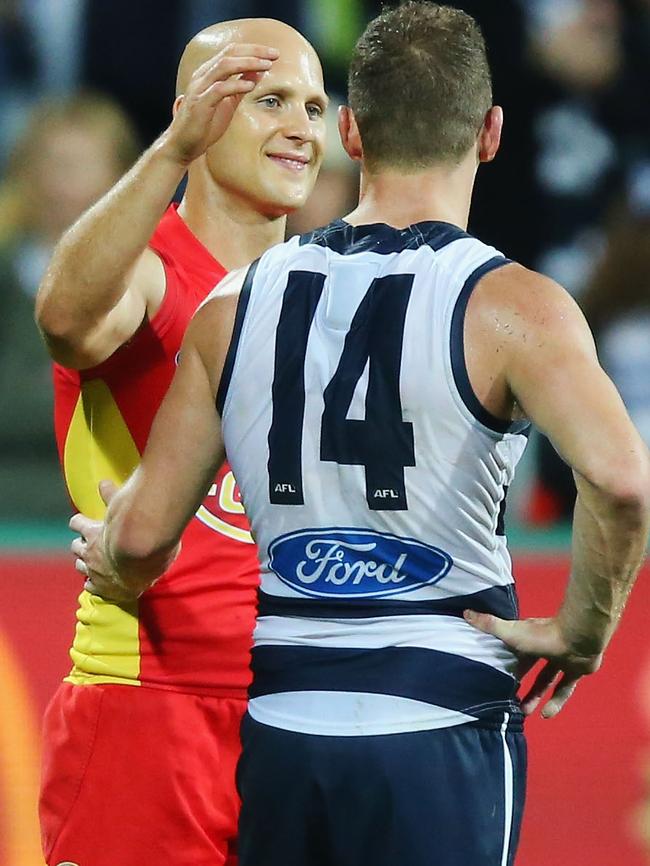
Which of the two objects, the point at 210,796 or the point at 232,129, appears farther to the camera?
the point at 232,129

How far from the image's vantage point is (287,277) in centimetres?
269

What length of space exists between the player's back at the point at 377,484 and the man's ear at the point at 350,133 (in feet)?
0.61

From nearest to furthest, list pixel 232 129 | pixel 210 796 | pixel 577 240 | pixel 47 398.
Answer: pixel 210 796
pixel 232 129
pixel 47 398
pixel 577 240

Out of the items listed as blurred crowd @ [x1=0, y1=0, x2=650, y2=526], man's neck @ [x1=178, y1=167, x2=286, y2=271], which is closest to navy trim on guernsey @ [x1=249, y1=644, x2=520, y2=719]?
man's neck @ [x1=178, y1=167, x2=286, y2=271]

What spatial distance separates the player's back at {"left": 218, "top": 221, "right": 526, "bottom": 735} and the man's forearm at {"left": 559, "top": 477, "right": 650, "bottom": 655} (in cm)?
12

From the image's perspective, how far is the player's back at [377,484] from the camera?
8.39 ft

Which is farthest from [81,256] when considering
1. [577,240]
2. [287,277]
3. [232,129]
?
[577,240]

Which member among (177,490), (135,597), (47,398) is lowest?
(47,398)

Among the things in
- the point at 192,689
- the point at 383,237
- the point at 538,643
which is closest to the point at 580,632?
the point at 538,643

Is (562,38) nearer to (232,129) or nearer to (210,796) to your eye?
(232,129)

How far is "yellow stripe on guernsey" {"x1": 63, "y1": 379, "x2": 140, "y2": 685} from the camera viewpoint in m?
3.31

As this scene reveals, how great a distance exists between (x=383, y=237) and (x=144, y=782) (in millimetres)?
1211

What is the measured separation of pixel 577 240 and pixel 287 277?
21.6 feet

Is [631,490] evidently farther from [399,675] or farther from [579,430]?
[399,675]
